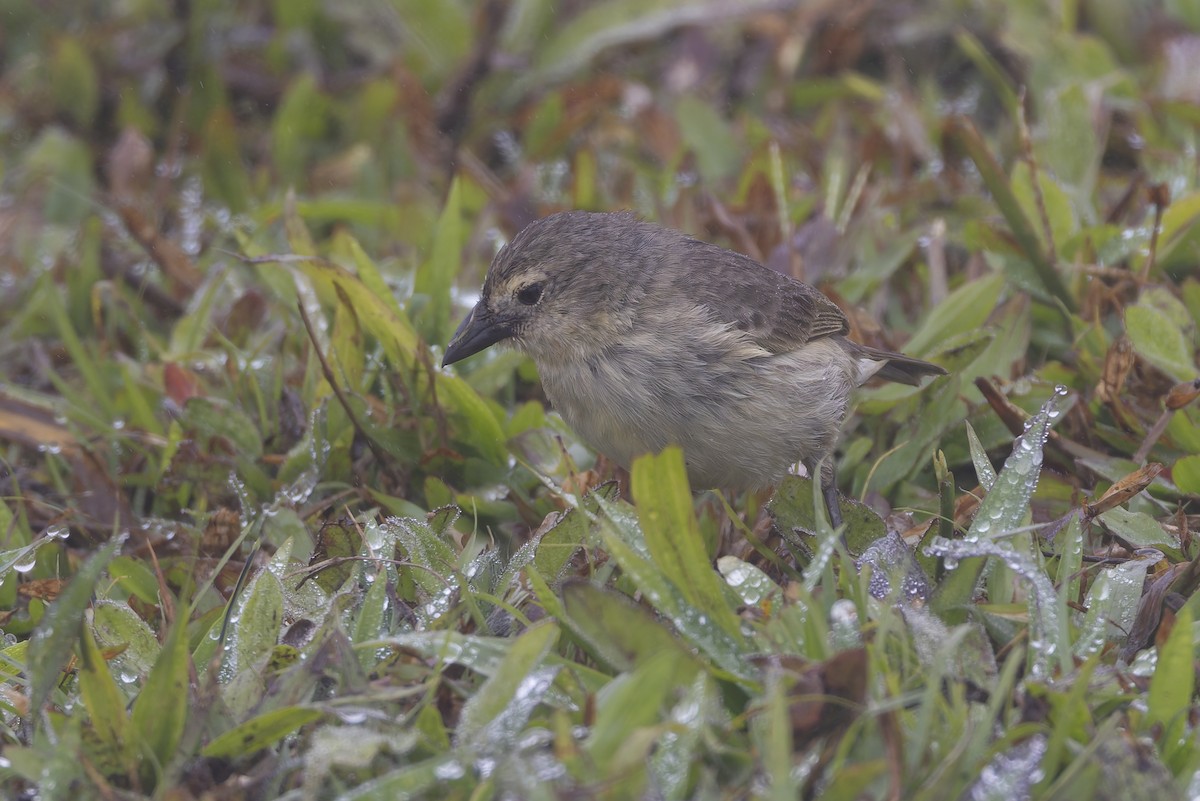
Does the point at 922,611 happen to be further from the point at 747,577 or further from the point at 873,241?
the point at 873,241

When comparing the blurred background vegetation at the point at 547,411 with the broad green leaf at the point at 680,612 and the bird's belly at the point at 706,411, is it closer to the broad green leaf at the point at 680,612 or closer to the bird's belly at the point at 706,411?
the broad green leaf at the point at 680,612

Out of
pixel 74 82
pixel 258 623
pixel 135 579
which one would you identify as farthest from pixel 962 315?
pixel 74 82

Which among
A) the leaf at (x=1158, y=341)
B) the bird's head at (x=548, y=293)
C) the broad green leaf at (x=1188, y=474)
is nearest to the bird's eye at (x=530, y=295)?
the bird's head at (x=548, y=293)

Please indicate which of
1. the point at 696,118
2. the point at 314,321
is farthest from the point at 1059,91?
the point at 314,321

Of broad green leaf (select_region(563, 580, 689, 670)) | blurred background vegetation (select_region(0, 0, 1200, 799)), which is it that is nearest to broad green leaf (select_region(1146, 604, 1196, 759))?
blurred background vegetation (select_region(0, 0, 1200, 799))

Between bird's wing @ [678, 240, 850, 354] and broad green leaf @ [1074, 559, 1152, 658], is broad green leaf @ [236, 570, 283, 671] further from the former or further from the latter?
broad green leaf @ [1074, 559, 1152, 658]

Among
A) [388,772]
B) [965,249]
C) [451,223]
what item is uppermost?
[451,223]

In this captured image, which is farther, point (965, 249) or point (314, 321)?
point (965, 249)
